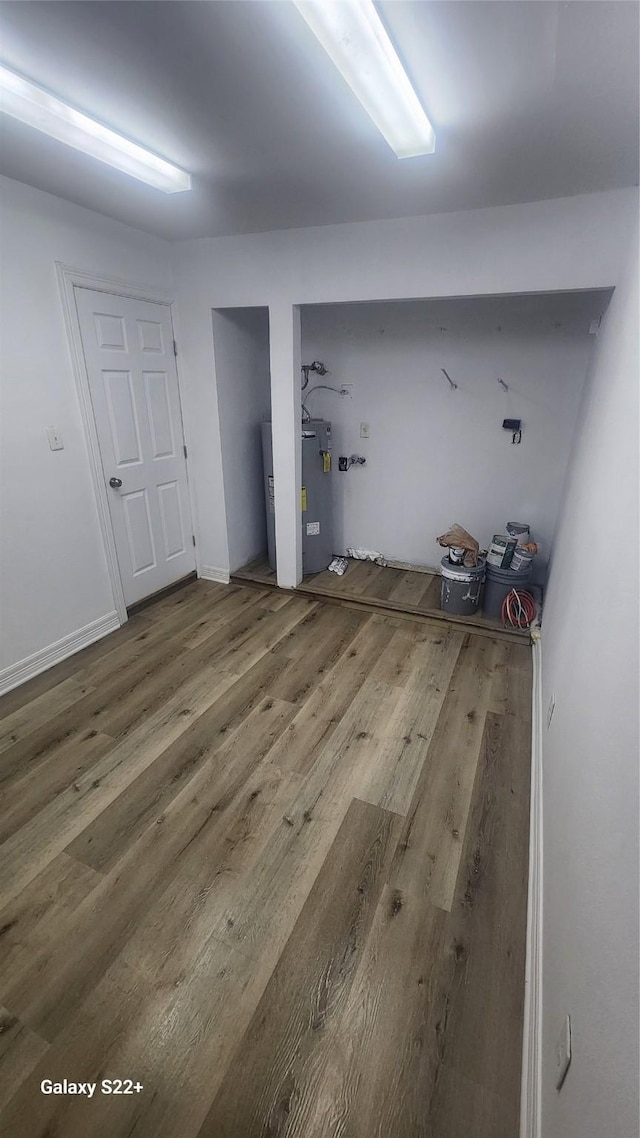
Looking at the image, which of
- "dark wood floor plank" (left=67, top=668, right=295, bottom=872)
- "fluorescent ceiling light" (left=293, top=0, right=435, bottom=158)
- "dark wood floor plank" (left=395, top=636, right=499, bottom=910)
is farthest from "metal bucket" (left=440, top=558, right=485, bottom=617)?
"fluorescent ceiling light" (left=293, top=0, right=435, bottom=158)

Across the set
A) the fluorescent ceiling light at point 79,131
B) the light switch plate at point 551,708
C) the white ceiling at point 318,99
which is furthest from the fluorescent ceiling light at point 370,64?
the light switch plate at point 551,708

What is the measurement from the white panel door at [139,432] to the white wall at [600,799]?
2.70 meters

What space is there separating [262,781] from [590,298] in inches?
133

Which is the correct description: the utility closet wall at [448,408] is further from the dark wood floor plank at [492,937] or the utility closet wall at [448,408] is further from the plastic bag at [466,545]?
the dark wood floor plank at [492,937]

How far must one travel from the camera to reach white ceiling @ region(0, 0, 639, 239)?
45.2 inches

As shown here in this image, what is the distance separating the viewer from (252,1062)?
3.75 feet

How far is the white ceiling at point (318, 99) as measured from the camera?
1.15 m

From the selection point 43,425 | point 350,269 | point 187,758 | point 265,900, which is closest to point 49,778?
point 187,758

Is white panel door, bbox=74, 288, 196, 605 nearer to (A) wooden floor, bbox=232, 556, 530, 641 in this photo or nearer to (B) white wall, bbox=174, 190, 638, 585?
(B) white wall, bbox=174, 190, 638, 585

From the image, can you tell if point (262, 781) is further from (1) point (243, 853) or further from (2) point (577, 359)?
(2) point (577, 359)

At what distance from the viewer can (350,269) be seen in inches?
106

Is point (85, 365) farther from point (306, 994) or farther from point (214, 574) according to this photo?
point (306, 994)

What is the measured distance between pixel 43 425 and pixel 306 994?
2.74m

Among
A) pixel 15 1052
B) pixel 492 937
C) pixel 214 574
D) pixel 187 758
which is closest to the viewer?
pixel 15 1052
